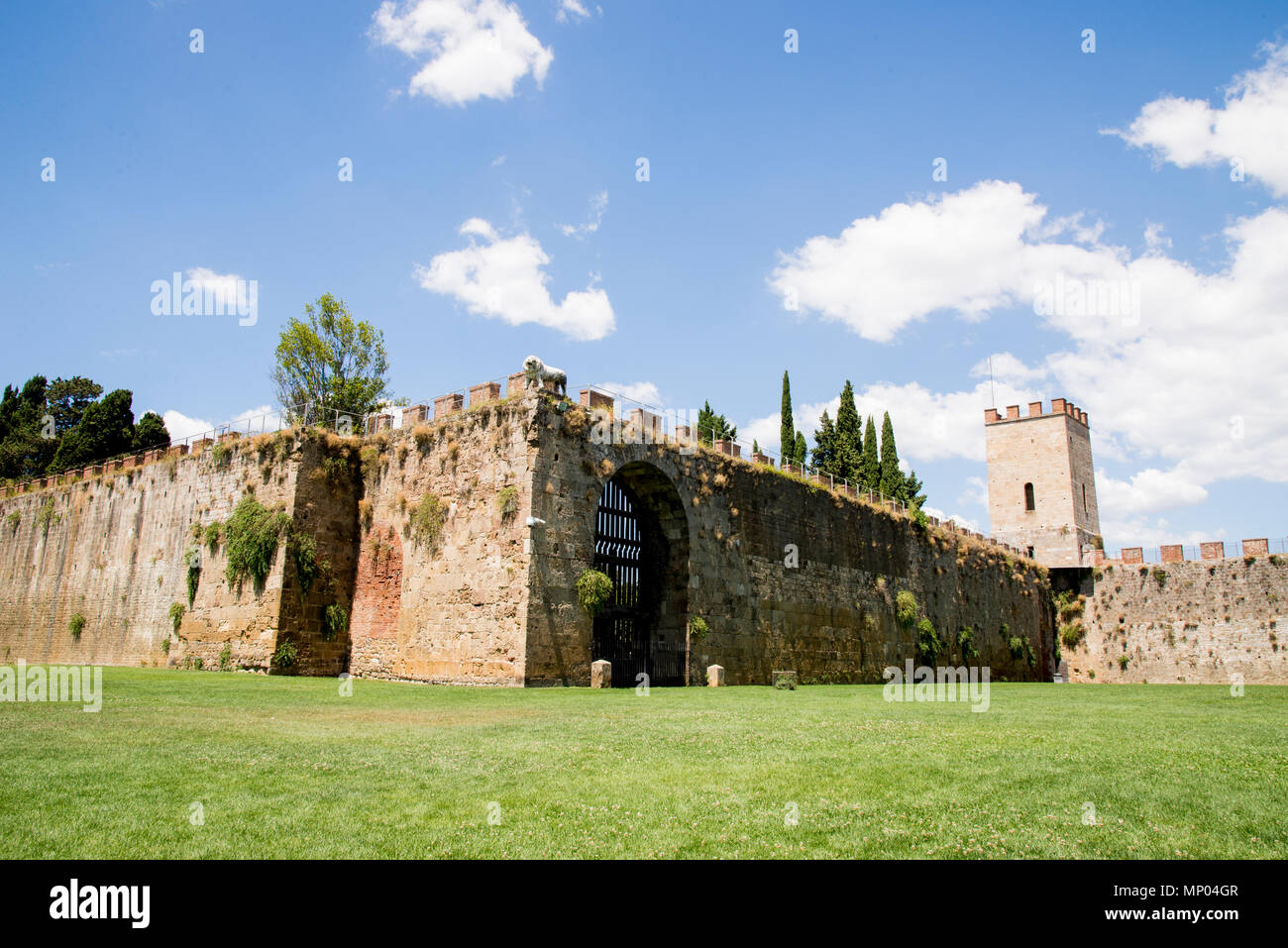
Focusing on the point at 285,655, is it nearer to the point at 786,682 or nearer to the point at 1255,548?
the point at 786,682

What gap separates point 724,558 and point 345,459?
11.9m

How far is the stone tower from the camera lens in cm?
4772

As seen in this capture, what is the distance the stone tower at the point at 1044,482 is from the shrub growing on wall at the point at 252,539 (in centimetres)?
Result: 4041

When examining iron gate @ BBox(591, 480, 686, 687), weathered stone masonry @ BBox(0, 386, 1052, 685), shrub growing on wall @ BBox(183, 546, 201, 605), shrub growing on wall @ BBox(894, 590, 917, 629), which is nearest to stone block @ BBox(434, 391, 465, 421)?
weathered stone masonry @ BBox(0, 386, 1052, 685)

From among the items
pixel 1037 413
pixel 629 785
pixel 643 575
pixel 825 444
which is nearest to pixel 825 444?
pixel 825 444

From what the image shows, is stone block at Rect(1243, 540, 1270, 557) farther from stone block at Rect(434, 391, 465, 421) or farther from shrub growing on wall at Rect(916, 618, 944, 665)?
stone block at Rect(434, 391, 465, 421)

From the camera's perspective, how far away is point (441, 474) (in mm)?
23438

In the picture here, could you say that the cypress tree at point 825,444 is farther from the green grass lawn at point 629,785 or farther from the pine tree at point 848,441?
the green grass lawn at point 629,785

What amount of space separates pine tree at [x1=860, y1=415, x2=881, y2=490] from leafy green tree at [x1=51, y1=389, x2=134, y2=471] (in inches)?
1711

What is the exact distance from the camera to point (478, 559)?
21797mm

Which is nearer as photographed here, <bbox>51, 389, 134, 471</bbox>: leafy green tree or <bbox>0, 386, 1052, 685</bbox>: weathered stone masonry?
<bbox>0, 386, 1052, 685</bbox>: weathered stone masonry

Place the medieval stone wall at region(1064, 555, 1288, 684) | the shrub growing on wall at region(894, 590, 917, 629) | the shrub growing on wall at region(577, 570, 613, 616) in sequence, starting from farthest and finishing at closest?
the medieval stone wall at region(1064, 555, 1288, 684)
the shrub growing on wall at region(894, 590, 917, 629)
the shrub growing on wall at region(577, 570, 613, 616)
